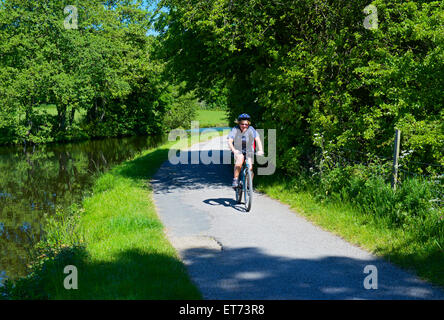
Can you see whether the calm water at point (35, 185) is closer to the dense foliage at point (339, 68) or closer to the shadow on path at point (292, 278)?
the shadow on path at point (292, 278)

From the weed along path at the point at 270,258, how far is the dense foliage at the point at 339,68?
98.8 inches

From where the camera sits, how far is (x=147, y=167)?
690 inches

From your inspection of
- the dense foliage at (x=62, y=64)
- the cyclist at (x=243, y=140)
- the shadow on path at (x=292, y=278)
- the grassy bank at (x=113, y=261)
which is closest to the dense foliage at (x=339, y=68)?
the cyclist at (x=243, y=140)

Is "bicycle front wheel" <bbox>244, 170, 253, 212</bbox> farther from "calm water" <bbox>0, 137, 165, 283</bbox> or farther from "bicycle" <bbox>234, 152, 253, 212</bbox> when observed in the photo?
"calm water" <bbox>0, 137, 165, 283</bbox>

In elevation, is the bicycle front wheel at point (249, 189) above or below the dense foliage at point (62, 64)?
below

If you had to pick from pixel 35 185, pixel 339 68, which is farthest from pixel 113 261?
pixel 35 185

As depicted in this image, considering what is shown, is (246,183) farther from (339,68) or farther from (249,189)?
(339,68)

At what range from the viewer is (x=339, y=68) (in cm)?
1041

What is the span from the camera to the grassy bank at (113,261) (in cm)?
491

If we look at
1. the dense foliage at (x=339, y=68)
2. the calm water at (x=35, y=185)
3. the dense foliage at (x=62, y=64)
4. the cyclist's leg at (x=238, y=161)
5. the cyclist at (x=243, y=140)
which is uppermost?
the dense foliage at (x=62, y=64)

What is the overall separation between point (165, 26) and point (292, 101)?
6.39 meters

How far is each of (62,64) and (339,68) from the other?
2855cm

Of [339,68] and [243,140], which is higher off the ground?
[339,68]

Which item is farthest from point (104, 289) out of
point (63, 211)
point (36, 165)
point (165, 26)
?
point (36, 165)
